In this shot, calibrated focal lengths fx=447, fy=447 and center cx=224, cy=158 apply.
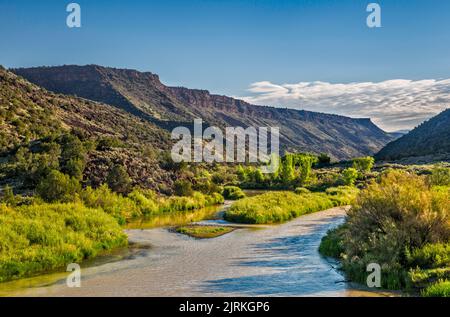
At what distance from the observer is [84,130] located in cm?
7794

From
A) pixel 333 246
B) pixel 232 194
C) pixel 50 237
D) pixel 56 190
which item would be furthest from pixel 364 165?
pixel 50 237

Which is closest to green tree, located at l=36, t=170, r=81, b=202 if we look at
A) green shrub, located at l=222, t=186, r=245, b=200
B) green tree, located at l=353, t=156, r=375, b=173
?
green shrub, located at l=222, t=186, r=245, b=200

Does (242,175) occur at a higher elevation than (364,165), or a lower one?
lower

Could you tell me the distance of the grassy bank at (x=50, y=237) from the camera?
58.1 ft

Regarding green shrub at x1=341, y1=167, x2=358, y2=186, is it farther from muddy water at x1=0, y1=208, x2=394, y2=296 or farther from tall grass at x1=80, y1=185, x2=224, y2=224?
muddy water at x1=0, y1=208, x2=394, y2=296

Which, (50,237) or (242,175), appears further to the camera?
(242,175)

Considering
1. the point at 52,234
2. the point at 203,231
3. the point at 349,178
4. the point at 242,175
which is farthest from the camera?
the point at 242,175

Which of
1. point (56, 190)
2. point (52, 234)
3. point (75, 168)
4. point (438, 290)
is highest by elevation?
point (75, 168)

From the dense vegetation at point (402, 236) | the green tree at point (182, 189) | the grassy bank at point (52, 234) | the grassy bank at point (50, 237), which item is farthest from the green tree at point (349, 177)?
the dense vegetation at point (402, 236)

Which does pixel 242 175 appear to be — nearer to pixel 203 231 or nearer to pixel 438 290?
pixel 203 231

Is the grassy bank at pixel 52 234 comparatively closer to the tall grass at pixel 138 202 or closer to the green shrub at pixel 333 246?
the tall grass at pixel 138 202

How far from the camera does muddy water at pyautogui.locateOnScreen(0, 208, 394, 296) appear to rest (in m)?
14.6

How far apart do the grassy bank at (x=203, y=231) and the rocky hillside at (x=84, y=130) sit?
38.7 ft

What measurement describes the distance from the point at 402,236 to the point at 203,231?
14.3 metres
